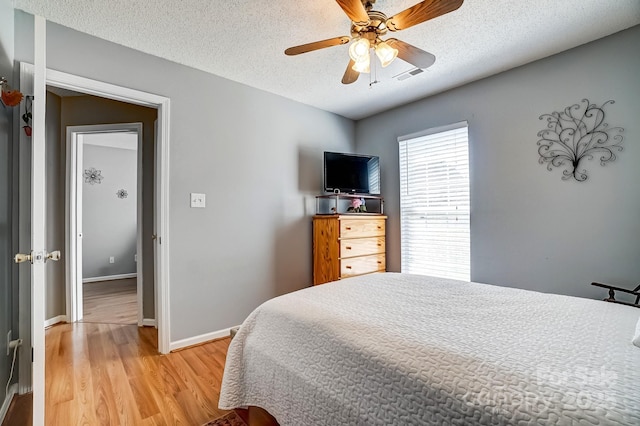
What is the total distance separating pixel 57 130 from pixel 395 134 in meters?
3.72

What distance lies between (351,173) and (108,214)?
4.67 metres

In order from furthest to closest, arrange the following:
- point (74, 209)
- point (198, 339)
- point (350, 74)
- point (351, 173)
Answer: point (351, 173) → point (74, 209) → point (198, 339) → point (350, 74)

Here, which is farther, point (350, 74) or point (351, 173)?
point (351, 173)

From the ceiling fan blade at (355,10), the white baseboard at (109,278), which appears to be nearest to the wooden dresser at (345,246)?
the ceiling fan blade at (355,10)

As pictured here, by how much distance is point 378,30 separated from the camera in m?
1.58

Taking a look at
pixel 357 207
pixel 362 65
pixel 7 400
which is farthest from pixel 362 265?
pixel 7 400

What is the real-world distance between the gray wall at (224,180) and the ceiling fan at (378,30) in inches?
49.8

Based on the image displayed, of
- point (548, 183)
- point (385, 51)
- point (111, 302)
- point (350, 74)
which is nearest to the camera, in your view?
point (385, 51)

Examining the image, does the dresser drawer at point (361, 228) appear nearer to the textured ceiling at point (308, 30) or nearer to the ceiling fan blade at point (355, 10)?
the textured ceiling at point (308, 30)

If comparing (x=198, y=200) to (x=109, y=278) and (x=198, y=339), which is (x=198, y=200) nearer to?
(x=198, y=339)

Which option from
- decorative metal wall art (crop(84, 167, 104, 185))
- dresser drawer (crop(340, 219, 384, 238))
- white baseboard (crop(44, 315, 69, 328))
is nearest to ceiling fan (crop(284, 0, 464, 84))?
dresser drawer (crop(340, 219, 384, 238))

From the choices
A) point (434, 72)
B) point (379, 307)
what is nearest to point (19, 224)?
point (379, 307)

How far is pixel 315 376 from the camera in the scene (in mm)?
1060

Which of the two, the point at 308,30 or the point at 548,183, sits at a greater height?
the point at 308,30
